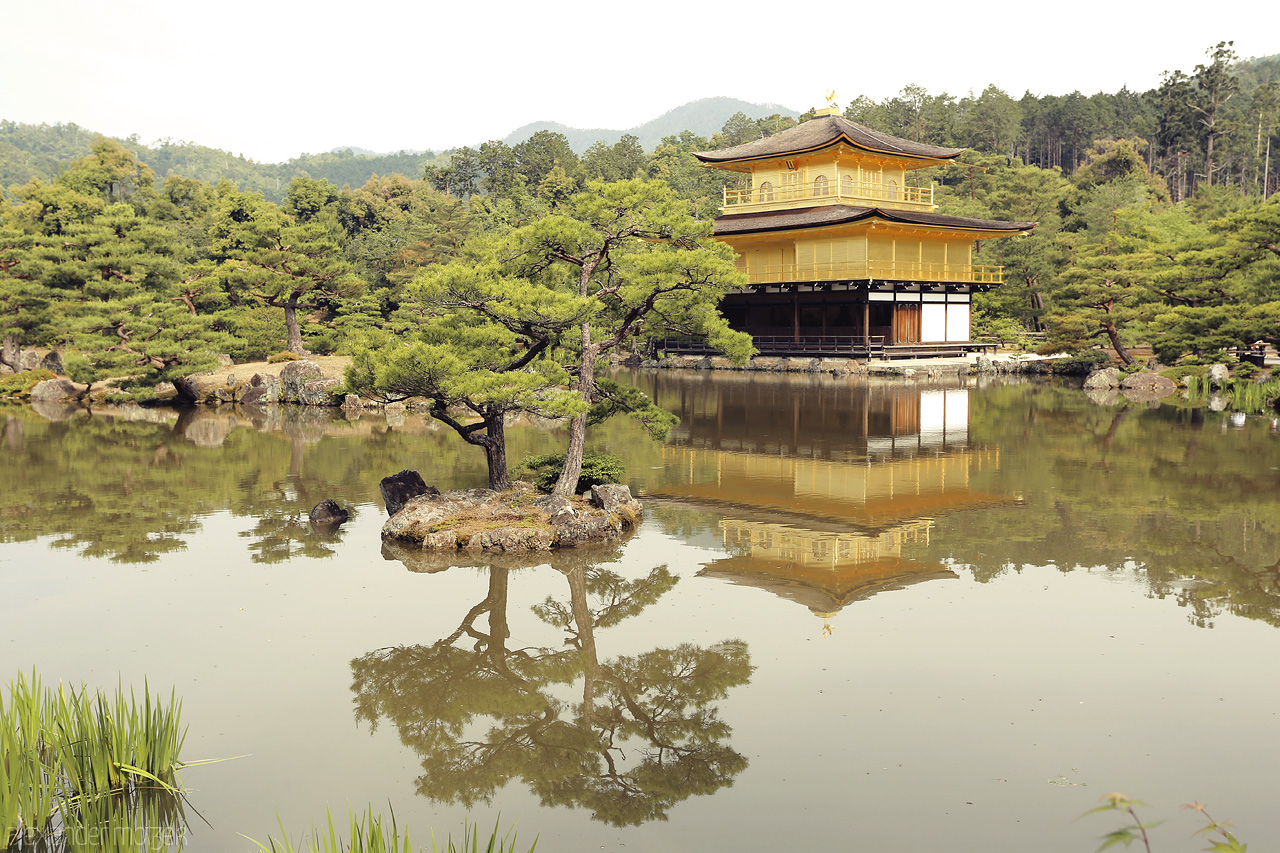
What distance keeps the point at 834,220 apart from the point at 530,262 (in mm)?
27159

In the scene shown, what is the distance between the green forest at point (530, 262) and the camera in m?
14.4

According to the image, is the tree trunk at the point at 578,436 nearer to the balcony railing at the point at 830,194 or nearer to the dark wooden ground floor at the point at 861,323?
the dark wooden ground floor at the point at 861,323

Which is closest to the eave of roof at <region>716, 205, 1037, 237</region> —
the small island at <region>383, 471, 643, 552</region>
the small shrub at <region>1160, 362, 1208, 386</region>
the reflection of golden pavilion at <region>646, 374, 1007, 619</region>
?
the small shrub at <region>1160, 362, 1208, 386</region>

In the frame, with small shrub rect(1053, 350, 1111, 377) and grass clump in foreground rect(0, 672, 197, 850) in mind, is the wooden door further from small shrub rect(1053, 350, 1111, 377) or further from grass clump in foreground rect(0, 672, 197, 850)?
grass clump in foreground rect(0, 672, 197, 850)

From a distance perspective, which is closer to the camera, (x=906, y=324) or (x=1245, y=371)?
(x=1245, y=371)

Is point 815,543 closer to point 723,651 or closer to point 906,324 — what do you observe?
point 723,651

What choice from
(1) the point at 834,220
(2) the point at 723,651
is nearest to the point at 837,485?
(2) the point at 723,651

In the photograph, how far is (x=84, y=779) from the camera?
18.6 ft

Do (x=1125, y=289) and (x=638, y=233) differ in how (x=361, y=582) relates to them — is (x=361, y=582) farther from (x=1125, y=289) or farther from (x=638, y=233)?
(x=1125, y=289)

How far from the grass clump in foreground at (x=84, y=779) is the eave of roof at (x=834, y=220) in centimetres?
3537

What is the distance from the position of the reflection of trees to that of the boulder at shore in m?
2.58

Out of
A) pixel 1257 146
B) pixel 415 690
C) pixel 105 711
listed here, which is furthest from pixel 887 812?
pixel 1257 146

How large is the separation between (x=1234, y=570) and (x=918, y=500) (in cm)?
483

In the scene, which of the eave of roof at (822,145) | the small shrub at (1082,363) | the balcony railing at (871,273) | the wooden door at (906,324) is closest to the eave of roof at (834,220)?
the balcony railing at (871,273)
